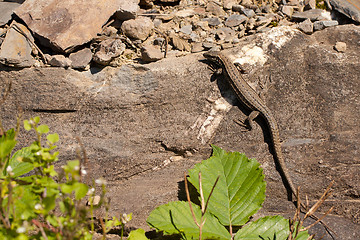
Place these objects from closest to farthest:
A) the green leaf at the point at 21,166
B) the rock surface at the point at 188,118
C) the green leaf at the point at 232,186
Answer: the green leaf at the point at 21,166
the green leaf at the point at 232,186
the rock surface at the point at 188,118

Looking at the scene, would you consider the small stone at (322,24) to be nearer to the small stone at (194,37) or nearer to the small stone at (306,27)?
the small stone at (306,27)

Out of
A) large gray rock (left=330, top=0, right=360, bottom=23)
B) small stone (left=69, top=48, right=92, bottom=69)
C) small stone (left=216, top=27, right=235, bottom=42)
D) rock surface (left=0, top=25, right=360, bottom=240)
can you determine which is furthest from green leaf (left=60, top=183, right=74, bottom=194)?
large gray rock (left=330, top=0, right=360, bottom=23)

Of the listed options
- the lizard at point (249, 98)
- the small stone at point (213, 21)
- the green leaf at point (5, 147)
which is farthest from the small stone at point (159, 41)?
the green leaf at point (5, 147)

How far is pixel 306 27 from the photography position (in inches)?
208

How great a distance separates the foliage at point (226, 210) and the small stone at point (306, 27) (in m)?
2.73

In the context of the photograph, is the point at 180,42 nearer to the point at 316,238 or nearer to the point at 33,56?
the point at 33,56

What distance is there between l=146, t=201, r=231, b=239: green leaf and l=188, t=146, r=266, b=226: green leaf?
0.35ft

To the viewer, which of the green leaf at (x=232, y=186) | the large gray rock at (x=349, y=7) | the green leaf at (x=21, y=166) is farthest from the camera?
the large gray rock at (x=349, y=7)

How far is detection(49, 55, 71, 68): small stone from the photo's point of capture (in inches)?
182

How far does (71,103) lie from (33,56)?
0.92 meters

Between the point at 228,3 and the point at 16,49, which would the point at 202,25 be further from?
the point at 16,49

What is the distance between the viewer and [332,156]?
4.19 meters

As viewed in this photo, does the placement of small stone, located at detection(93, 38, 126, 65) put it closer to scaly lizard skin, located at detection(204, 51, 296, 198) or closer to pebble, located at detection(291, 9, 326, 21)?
scaly lizard skin, located at detection(204, 51, 296, 198)

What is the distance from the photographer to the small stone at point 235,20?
220 inches
